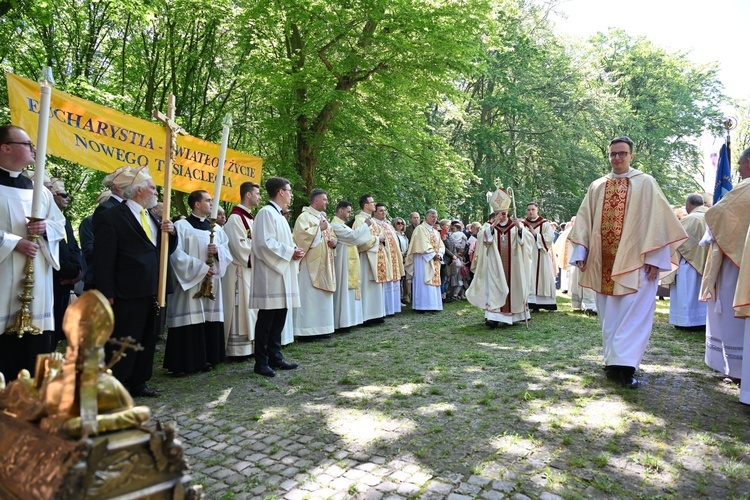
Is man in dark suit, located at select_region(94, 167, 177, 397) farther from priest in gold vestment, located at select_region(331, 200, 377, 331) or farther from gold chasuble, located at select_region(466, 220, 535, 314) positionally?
gold chasuble, located at select_region(466, 220, 535, 314)

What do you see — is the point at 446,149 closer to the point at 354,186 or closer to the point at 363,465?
the point at 354,186

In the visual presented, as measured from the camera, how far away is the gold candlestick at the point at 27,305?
3.48m

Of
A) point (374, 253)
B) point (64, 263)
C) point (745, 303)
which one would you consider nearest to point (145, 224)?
point (64, 263)

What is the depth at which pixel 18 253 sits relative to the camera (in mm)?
3611

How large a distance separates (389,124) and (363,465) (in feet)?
37.0

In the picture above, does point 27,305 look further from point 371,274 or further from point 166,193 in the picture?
point 371,274

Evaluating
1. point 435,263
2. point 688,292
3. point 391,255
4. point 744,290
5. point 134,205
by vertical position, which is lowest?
point 688,292

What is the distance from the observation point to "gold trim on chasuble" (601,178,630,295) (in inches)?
216

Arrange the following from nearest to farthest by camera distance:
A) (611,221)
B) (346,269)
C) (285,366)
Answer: (611,221) → (285,366) → (346,269)

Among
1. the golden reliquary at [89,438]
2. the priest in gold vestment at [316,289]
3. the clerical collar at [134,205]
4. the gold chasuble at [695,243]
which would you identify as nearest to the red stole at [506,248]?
the gold chasuble at [695,243]

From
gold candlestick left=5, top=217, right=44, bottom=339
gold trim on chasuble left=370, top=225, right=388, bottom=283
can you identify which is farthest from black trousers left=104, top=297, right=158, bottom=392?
gold trim on chasuble left=370, top=225, right=388, bottom=283

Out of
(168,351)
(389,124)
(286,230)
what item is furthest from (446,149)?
(168,351)

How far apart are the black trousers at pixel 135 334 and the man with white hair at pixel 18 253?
85cm

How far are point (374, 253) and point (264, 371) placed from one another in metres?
4.78
